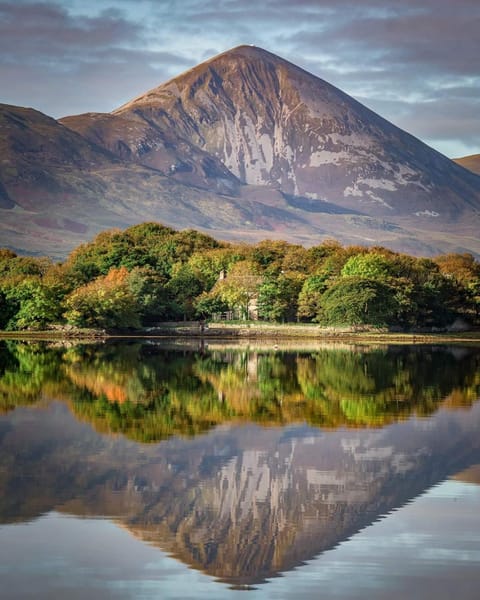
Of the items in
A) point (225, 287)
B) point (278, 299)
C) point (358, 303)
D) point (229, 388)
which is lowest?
point (229, 388)

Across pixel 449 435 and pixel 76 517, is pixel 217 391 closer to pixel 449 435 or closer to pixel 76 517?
pixel 449 435

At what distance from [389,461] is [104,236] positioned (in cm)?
9223

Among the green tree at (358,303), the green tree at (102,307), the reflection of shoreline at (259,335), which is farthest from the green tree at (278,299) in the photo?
the green tree at (102,307)

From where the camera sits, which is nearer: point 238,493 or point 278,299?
point 238,493

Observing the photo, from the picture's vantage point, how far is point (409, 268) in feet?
319

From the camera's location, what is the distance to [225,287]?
92.5m

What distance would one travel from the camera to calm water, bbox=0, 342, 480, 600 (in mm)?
12883

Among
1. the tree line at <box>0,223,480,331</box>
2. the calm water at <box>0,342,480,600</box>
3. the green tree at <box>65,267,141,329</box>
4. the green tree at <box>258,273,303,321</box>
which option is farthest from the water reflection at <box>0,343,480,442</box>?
the green tree at <box>258,273,303,321</box>

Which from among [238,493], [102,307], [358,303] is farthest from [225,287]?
[238,493]

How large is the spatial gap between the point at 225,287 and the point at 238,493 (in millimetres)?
75565

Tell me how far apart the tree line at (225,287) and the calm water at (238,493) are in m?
47.6

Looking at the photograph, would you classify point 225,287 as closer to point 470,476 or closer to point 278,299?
point 278,299

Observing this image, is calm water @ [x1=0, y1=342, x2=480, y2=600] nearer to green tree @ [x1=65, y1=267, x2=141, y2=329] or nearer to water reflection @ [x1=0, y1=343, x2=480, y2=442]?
water reflection @ [x1=0, y1=343, x2=480, y2=442]

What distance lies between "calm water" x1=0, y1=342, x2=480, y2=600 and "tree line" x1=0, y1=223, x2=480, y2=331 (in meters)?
47.6
